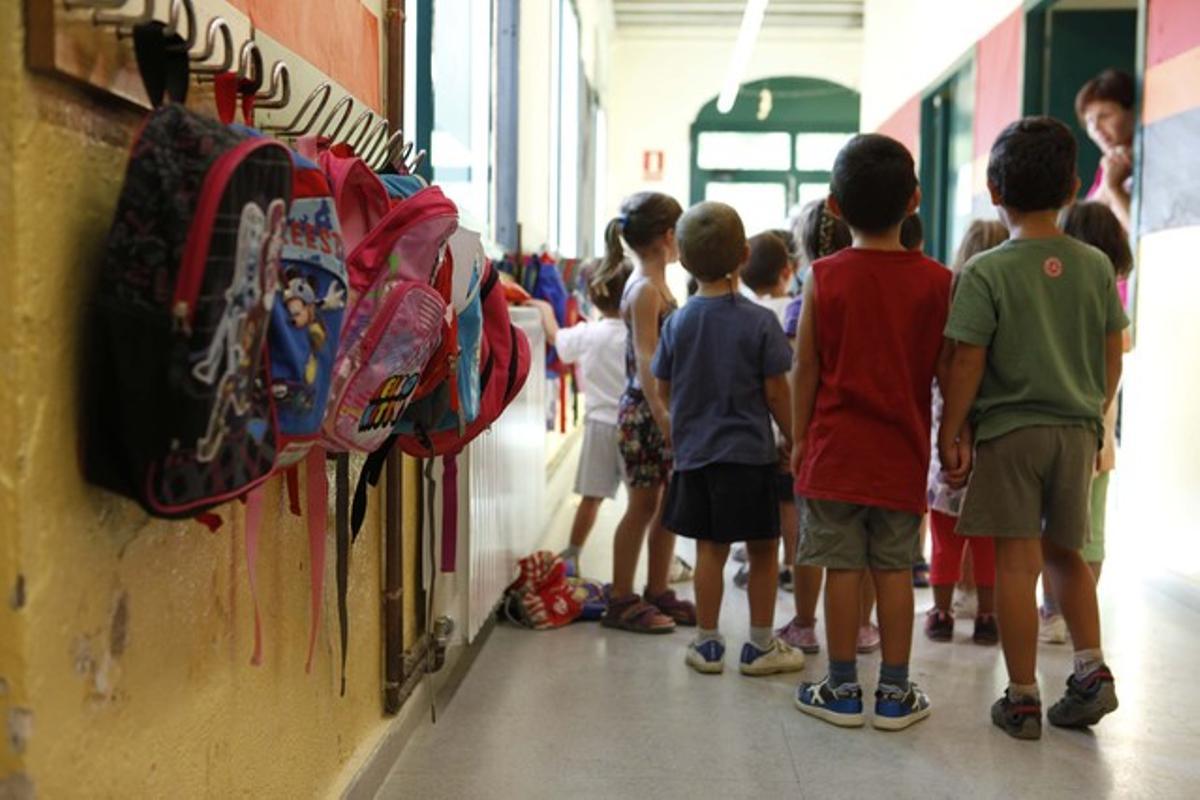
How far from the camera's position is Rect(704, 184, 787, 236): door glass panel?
35.5 feet

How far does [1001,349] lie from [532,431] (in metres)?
1.46

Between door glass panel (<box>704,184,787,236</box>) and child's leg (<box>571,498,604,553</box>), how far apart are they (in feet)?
25.0

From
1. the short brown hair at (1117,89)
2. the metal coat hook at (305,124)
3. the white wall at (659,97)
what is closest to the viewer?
the metal coat hook at (305,124)

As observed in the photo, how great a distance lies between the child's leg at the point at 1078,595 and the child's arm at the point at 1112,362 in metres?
0.30

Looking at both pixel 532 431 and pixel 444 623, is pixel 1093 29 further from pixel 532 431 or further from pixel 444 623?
pixel 444 623

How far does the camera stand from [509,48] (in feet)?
12.7

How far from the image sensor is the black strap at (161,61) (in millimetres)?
1001

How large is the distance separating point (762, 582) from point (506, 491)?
65 cm

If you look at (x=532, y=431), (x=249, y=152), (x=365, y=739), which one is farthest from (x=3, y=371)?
(x=532, y=431)

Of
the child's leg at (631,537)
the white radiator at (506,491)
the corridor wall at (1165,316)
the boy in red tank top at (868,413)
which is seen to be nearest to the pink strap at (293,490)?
the white radiator at (506,491)

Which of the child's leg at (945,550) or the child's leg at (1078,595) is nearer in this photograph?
the child's leg at (1078,595)

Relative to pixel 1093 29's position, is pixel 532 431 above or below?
below

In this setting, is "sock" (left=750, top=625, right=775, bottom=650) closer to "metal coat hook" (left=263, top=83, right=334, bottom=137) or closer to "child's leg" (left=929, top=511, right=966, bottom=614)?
"child's leg" (left=929, top=511, right=966, bottom=614)

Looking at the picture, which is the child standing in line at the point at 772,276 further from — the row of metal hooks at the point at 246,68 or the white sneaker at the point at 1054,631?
the row of metal hooks at the point at 246,68
